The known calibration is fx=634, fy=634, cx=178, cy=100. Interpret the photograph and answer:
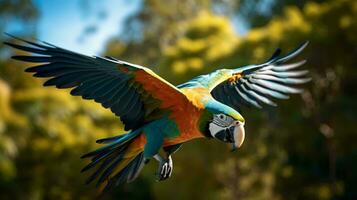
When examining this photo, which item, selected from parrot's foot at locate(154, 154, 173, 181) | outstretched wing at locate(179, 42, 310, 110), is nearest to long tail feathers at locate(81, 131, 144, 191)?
parrot's foot at locate(154, 154, 173, 181)

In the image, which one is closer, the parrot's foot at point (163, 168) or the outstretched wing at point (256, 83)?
the parrot's foot at point (163, 168)

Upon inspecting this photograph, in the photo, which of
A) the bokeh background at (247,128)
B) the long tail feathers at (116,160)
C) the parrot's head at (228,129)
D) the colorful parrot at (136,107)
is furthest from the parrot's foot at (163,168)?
the bokeh background at (247,128)

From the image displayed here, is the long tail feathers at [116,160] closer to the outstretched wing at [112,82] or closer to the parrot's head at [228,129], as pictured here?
the outstretched wing at [112,82]

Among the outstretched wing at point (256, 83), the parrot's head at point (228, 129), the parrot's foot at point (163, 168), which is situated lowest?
the parrot's foot at point (163, 168)

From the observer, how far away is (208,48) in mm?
11023

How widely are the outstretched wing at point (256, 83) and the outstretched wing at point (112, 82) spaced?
0.43 meters

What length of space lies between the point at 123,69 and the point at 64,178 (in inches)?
376

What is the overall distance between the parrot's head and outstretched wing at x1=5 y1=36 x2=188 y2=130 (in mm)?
187

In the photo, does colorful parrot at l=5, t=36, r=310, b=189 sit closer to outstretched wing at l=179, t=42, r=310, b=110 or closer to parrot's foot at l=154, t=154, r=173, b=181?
parrot's foot at l=154, t=154, r=173, b=181

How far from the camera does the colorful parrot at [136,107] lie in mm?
2389

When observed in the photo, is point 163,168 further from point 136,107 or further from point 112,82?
point 112,82

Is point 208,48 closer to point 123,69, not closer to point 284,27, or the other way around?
point 284,27

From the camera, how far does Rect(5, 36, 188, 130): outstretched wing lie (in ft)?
8.07

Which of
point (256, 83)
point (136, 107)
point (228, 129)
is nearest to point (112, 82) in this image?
point (136, 107)
